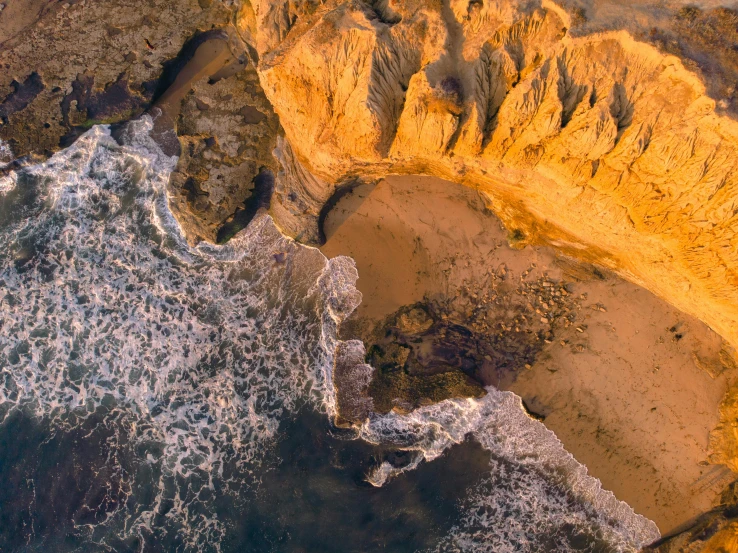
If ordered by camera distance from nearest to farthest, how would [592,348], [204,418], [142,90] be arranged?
[592,348]
[204,418]
[142,90]

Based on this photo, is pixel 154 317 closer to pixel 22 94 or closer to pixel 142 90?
pixel 142 90

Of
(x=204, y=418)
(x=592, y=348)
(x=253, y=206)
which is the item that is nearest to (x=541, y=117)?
(x=592, y=348)

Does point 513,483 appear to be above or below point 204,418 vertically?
above

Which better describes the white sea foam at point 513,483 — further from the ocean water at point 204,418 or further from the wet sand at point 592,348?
the wet sand at point 592,348

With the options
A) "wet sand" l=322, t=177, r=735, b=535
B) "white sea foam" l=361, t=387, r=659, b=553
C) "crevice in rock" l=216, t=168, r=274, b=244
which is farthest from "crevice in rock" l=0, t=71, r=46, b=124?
"white sea foam" l=361, t=387, r=659, b=553

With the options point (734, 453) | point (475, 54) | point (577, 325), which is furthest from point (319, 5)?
point (734, 453)

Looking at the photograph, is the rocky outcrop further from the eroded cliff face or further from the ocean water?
the eroded cliff face
